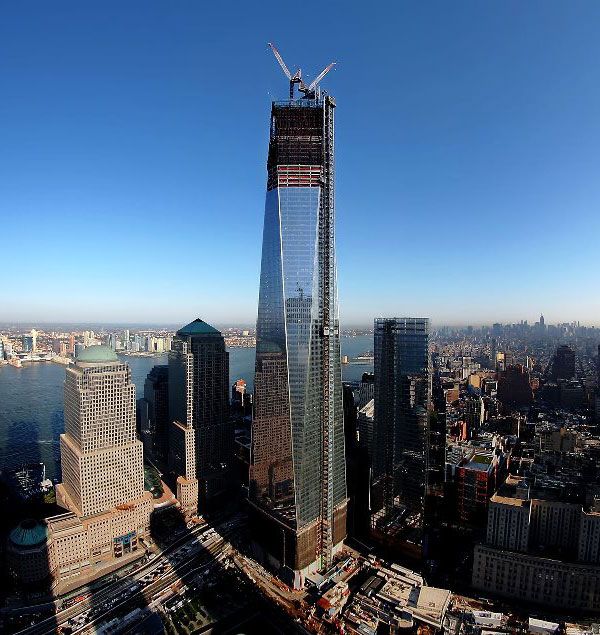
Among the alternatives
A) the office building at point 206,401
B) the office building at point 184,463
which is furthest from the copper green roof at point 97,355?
the office building at point 184,463

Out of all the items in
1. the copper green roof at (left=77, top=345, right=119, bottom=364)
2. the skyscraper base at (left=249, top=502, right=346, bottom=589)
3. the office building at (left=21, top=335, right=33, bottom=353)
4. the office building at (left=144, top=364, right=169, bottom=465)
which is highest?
the copper green roof at (left=77, top=345, right=119, bottom=364)

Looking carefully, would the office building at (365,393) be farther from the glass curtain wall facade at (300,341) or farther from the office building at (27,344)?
the office building at (27,344)

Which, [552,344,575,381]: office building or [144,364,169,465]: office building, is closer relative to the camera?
[144,364,169,465]: office building

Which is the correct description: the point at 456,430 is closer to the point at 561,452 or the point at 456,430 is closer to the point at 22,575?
the point at 561,452

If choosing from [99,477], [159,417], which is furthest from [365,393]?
[99,477]

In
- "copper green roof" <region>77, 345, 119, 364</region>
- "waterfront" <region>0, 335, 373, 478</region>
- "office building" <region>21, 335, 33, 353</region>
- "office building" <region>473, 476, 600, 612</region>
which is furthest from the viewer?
"office building" <region>21, 335, 33, 353</region>

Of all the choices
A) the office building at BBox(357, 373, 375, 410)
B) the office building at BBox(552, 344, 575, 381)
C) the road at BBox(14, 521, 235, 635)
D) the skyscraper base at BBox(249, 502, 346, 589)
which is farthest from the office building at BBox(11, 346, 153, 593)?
the office building at BBox(552, 344, 575, 381)

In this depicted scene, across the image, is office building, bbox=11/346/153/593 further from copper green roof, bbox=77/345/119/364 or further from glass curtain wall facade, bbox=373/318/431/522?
glass curtain wall facade, bbox=373/318/431/522

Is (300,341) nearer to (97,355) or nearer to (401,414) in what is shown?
(401,414)
